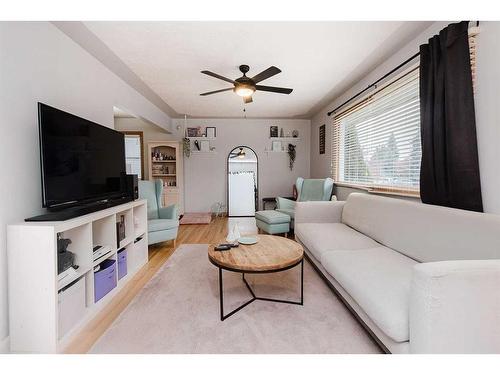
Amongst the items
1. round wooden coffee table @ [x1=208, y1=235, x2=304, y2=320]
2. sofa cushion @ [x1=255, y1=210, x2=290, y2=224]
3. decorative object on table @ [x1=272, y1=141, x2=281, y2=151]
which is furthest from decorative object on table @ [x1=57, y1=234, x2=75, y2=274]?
decorative object on table @ [x1=272, y1=141, x2=281, y2=151]

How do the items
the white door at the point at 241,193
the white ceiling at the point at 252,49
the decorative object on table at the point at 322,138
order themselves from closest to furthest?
1. the white ceiling at the point at 252,49
2. the decorative object on table at the point at 322,138
3. the white door at the point at 241,193

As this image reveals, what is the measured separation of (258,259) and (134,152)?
15.2 ft

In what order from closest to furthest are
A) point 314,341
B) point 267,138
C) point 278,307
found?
point 314,341, point 278,307, point 267,138

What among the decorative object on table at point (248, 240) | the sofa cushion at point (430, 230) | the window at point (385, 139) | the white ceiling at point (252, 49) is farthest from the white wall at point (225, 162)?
the decorative object on table at point (248, 240)

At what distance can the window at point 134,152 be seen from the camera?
17.2ft

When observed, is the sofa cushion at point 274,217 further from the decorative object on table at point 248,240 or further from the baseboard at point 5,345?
the baseboard at point 5,345

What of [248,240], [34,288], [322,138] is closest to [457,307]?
[248,240]

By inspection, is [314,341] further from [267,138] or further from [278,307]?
[267,138]

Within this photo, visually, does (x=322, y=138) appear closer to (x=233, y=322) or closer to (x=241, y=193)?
(x=241, y=193)

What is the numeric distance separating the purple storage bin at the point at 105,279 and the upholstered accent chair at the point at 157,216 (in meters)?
1.01

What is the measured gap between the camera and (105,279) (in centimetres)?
197
